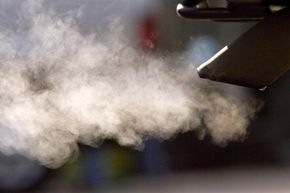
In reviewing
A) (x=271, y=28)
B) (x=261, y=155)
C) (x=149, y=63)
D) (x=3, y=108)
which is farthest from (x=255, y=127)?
(x=271, y=28)

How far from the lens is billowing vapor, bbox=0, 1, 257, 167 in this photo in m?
2.12

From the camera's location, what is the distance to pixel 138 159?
12.1 ft

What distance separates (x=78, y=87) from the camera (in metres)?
2.36

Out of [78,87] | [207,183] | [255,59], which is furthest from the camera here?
[207,183]

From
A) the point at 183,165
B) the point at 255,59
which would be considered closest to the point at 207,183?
the point at 183,165

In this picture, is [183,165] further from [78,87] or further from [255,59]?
[255,59]

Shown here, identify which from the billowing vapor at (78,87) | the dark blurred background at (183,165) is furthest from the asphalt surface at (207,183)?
the billowing vapor at (78,87)

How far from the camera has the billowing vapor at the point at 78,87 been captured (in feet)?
6.97

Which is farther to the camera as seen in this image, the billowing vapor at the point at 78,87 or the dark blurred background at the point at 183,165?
the dark blurred background at the point at 183,165

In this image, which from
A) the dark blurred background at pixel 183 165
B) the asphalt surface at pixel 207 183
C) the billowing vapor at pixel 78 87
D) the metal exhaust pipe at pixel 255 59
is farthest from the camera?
the asphalt surface at pixel 207 183

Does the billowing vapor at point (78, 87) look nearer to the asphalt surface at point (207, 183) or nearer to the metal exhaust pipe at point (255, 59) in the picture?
the metal exhaust pipe at point (255, 59)

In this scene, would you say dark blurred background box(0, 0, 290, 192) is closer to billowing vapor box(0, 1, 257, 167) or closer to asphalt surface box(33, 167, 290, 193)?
asphalt surface box(33, 167, 290, 193)

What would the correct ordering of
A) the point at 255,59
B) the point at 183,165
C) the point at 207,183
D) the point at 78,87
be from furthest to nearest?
the point at 183,165, the point at 207,183, the point at 78,87, the point at 255,59

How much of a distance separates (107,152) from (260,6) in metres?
1.92
